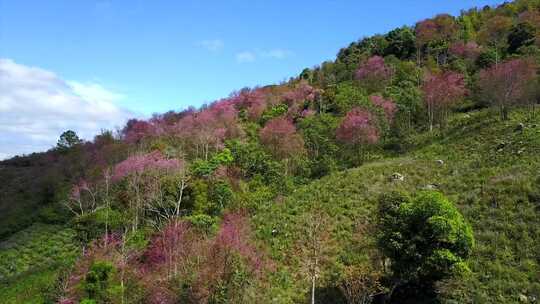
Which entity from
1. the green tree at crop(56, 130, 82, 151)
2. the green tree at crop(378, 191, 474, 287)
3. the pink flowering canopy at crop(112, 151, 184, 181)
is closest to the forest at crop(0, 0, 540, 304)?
the green tree at crop(378, 191, 474, 287)

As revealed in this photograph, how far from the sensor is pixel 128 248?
21781 mm

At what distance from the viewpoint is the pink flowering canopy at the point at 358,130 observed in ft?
106

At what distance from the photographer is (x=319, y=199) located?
82.2ft

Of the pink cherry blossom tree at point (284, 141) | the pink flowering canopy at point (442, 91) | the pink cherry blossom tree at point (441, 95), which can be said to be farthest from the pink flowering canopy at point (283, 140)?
the pink flowering canopy at point (442, 91)

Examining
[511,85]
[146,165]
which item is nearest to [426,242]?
[511,85]

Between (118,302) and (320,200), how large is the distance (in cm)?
1250

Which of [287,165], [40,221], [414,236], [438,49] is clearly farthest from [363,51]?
[414,236]

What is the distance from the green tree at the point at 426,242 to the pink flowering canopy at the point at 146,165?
1825 cm

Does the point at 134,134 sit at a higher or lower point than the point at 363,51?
lower

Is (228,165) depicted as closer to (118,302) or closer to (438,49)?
(118,302)

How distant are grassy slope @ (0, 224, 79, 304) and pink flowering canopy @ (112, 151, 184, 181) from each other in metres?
6.56

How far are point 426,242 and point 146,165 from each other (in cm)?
2169

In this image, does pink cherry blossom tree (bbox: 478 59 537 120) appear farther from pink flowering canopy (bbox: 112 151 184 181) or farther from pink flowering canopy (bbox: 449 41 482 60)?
pink flowering canopy (bbox: 112 151 184 181)

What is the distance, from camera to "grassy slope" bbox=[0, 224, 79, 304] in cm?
2412
